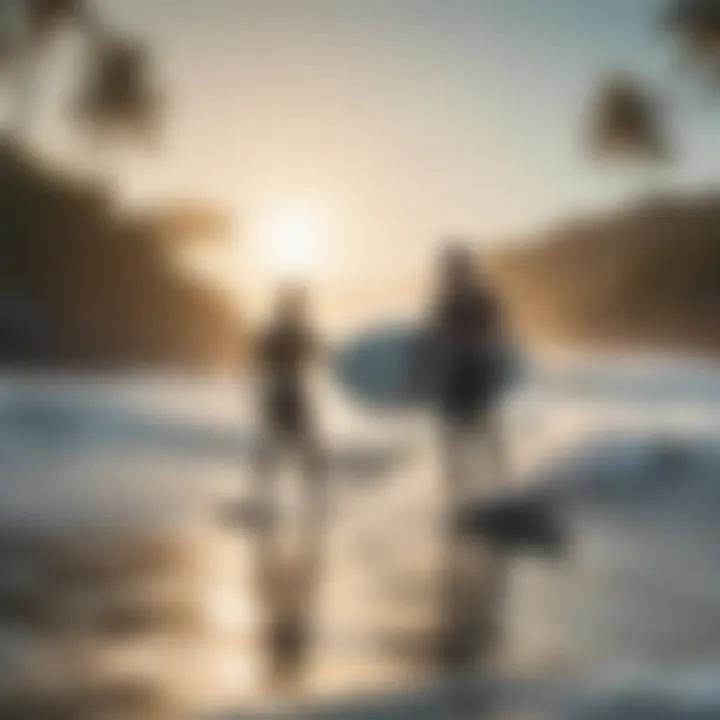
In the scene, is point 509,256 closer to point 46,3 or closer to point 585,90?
point 585,90

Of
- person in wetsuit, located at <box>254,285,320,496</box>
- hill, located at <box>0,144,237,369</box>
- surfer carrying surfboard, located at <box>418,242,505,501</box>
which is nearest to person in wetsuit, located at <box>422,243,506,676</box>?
surfer carrying surfboard, located at <box>418,242,505,501</box>

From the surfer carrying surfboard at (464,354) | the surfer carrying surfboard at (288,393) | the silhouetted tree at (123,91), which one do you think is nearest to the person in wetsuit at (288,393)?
the surfer carrying surfboard at (288,393)

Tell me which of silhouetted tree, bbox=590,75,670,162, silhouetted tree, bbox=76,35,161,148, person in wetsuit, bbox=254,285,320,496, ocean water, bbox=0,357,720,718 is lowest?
ocean water, bbox=0,357,720,718

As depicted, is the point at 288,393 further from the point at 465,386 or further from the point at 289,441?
the point at 465,386

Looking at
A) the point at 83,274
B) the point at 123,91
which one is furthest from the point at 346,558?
the point at 123,91

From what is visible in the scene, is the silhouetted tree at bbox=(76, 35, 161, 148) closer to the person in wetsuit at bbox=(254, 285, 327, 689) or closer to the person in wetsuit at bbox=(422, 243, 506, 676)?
the person in wetsuit at bbox=(254, 285, 327, 689)

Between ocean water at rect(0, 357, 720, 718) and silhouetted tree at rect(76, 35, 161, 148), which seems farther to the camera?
silhouetted tree at rect(76, 35, 161, 148)

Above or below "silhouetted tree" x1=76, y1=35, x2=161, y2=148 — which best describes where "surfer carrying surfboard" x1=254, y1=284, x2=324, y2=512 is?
below
